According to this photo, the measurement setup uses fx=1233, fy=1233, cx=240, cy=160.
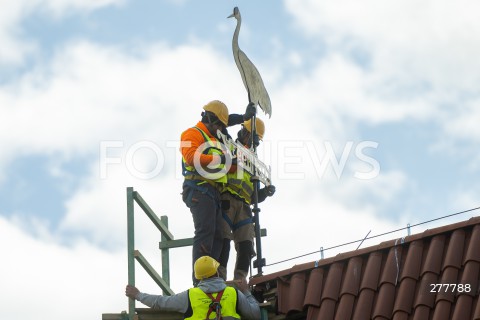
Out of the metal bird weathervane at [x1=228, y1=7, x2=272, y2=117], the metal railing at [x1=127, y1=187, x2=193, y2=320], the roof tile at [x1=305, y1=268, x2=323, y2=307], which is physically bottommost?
the roof tile at [x1=305, y1=268, x2=323, y2=307]

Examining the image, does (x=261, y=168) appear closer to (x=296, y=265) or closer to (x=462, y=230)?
(x=296, y=265)

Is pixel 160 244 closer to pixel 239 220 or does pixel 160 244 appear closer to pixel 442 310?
pixel 239 220

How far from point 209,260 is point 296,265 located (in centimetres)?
122

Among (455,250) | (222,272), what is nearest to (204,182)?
(222,272)

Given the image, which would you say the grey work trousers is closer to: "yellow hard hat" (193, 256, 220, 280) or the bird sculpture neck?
"yellow hard hat" (193, 256, 220, 280)

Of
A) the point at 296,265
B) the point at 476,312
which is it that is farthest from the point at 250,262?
the point at 476,312

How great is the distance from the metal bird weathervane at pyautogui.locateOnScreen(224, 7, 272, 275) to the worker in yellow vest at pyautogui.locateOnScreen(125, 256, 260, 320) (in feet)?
3.52

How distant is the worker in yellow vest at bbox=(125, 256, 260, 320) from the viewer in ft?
43.3

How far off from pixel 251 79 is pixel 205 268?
347 centimetres

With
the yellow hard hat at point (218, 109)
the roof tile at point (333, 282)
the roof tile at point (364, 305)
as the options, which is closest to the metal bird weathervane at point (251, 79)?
the yellow hard hat at point (218, 109)

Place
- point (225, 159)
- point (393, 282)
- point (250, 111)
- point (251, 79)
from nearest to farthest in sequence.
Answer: point (393, 282) → point (225, 159) → point (250, 111) → point (251, 79)

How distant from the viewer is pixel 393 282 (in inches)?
522

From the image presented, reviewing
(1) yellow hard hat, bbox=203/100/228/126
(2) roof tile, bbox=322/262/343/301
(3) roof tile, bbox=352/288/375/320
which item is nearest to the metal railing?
(1) yellow hard hat, bbox=203/100/228/126

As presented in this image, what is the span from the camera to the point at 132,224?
47.5 feet
